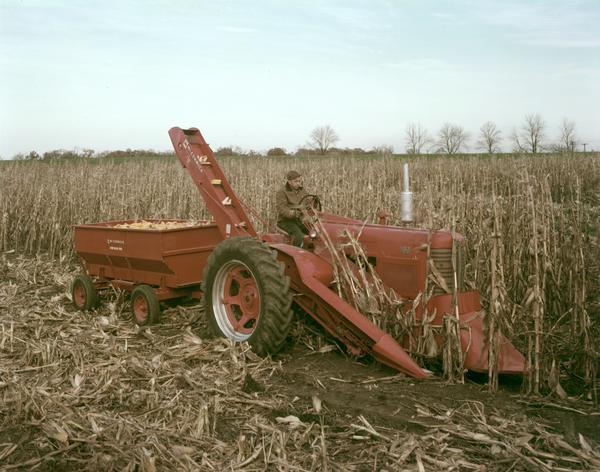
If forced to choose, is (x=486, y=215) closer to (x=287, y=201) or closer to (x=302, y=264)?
(x=287, y=201)

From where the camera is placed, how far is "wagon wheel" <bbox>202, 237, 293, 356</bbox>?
4883 millimetres

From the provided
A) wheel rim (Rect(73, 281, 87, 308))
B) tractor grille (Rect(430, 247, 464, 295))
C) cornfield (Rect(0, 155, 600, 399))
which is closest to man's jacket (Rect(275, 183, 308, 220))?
cornfield (Rect(0, 155, 600, 399))

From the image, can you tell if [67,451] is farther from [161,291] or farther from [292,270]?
[161,291]

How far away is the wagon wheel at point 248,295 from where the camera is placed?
488 cm

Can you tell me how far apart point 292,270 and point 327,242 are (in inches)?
15.8

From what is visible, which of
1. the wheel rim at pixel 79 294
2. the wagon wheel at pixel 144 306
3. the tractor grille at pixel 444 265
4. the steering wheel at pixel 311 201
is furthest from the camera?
the wheel rim at pixel 79 294

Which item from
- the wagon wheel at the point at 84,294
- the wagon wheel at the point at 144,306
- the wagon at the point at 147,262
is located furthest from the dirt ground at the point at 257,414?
the wagon wheel at the point at 84,294

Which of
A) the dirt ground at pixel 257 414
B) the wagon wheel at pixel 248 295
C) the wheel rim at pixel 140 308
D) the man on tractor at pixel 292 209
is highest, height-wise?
the man on tractor at pixel 292 209

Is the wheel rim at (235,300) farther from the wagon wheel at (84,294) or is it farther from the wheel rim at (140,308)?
the wagon wheel at (84,294)

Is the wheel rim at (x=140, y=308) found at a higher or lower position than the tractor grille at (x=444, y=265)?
lower

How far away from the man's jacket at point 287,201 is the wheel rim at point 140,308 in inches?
66.9

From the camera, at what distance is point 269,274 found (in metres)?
4.92

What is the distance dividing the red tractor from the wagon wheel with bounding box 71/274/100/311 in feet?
0.04

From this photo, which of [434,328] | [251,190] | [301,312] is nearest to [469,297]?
[434,328]
